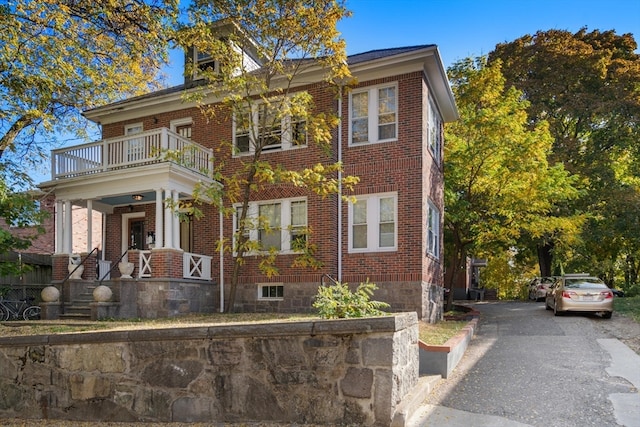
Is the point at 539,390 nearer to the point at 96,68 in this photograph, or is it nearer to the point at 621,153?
the point at 96,68

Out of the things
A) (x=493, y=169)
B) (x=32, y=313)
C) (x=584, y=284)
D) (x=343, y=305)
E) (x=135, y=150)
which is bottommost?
(x=32, y=313)

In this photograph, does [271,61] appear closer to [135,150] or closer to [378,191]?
[378,191]

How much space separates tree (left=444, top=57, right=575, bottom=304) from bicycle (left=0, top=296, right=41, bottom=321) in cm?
1334

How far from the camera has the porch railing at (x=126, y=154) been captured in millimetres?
13516

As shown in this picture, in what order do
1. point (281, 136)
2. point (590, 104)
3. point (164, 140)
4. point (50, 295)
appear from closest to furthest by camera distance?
point (50, 295) < point (164, 140) < point (281, 136) < point (590, 104)

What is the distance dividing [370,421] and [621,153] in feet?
81.4

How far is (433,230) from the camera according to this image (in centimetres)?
1428

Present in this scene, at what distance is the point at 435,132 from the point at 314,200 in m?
4.46

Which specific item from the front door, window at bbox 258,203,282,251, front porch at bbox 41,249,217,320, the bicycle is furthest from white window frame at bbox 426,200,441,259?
the bicycle

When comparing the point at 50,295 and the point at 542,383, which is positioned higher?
the point at 50,295

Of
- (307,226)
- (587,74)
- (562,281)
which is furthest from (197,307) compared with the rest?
(587,74)

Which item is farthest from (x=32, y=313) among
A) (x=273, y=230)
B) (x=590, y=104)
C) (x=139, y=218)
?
(x=590, y=104)

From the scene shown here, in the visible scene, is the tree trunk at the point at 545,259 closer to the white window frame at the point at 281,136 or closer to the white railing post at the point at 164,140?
the white window frame at the point at 281,136

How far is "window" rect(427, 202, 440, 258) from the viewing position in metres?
13.5
